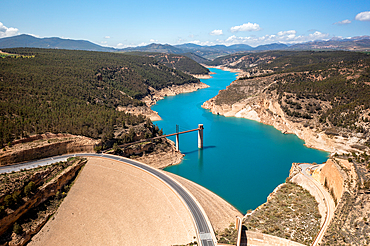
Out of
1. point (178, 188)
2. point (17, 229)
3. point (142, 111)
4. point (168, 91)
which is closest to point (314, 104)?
point (178, 188)

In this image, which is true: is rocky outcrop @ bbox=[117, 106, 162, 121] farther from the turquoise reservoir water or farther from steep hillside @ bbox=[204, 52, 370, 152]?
steep hillside @ bbox=[204, 52, 370, 152]

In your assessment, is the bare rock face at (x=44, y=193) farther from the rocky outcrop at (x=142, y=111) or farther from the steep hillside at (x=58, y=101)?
the rocky outcrop at (x=142, y=111)

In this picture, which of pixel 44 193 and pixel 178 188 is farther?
pixel 178 188

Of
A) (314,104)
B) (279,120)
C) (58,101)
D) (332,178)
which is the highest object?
(58,101)

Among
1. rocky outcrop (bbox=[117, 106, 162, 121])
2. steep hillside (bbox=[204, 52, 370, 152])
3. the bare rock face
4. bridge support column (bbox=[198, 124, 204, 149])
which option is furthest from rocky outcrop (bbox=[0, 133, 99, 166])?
steep hillside (bbox=[204, 52, 370, 152])

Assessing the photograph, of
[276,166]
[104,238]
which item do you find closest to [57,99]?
[104,238]

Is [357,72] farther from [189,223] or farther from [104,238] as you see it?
[104,238]

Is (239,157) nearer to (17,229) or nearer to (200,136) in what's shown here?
(200,136)

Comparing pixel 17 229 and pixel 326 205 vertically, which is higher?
pixel 326 205
